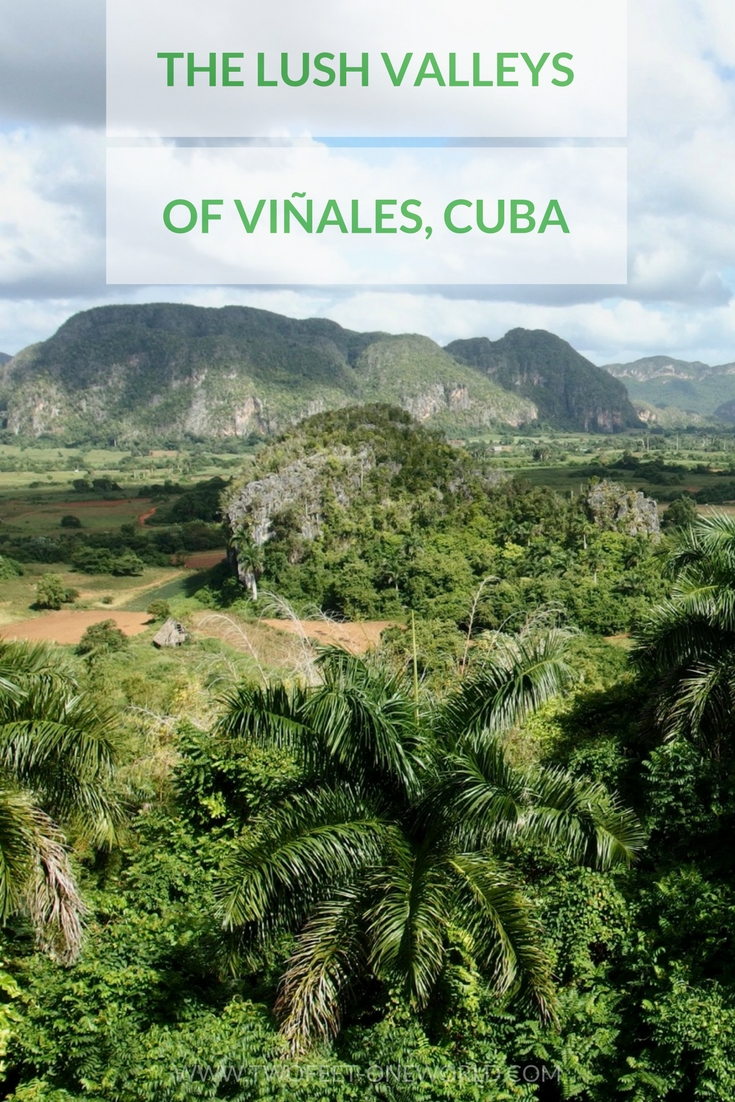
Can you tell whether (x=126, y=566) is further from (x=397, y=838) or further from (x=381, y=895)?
(x=381, y=895)

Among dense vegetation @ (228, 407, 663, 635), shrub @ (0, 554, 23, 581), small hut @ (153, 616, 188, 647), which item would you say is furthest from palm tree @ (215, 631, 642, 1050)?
shrub @ (0, 554, 23, 581)

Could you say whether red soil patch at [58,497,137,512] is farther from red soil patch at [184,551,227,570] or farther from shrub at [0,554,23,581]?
shrub at [0,554,23,581]

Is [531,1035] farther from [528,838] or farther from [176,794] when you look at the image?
[176,794]

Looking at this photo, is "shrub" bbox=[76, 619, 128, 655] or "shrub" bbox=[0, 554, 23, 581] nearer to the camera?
"shrub" bbox=[76, 619, 128, 655]

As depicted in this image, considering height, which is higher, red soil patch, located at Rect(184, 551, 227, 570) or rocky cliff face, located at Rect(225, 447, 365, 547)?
rocky cliff face, located at Rect(225, 447, 365, 547)

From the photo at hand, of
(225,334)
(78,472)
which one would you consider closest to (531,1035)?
(78,472)

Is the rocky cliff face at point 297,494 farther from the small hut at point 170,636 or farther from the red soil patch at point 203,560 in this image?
the small hut at point 170,636
